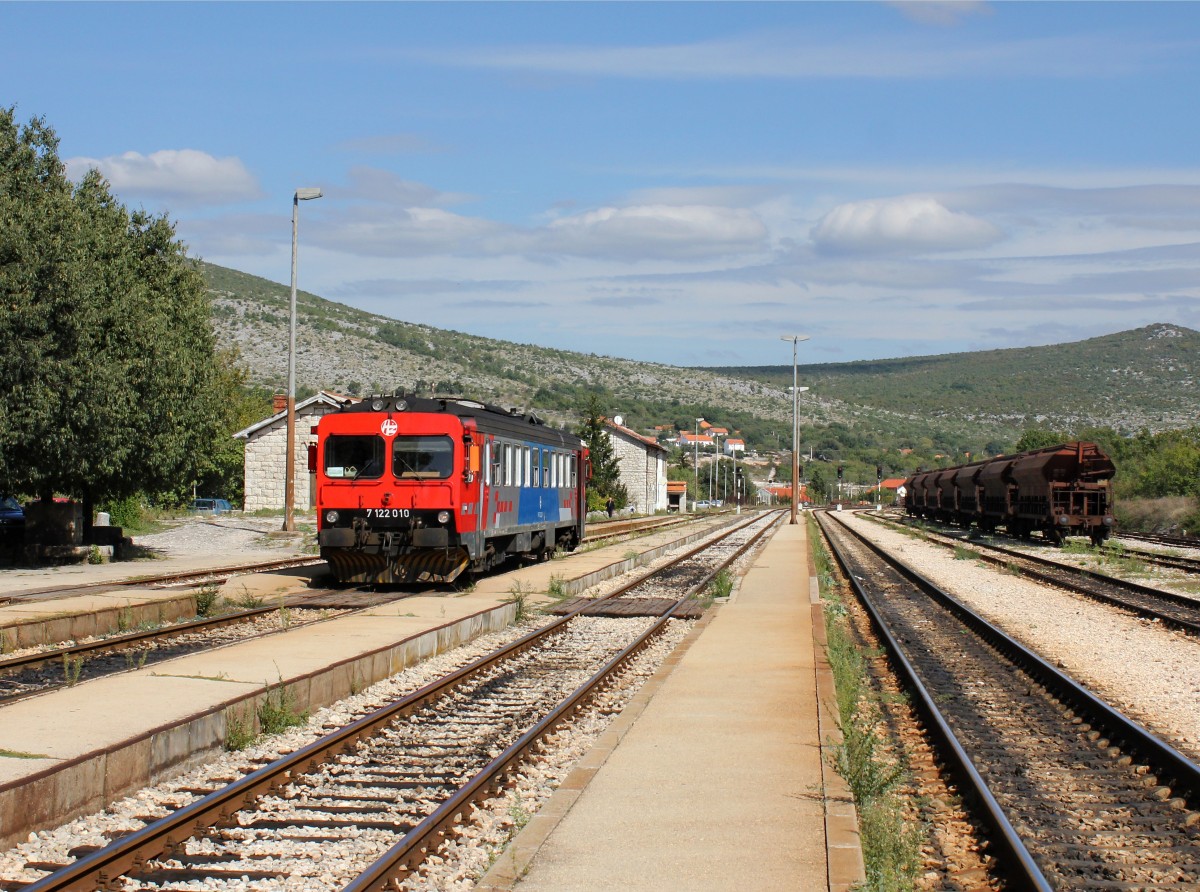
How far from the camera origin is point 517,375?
196 meters

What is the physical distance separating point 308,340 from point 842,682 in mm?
155458

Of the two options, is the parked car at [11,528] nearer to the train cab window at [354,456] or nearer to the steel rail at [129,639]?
the train cab window at [354,456]

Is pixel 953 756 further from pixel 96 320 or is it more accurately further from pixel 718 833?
pixel 96 320

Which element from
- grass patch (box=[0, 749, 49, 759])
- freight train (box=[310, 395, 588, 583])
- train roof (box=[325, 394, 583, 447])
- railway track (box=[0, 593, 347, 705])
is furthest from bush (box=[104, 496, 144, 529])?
grass patch (box=[0, 749, 49, 759])

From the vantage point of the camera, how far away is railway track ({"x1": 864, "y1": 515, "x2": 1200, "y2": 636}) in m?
20.3

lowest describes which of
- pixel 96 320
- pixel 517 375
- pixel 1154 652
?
pixel 1154 652

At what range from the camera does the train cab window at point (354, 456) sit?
2077 centimetres

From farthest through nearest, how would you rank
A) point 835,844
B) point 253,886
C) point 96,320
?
1. point 96,320
2. point 835,844
3. point 253,886

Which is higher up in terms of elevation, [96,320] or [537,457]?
[96,320]

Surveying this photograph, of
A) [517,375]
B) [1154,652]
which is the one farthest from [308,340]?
[1154,652]

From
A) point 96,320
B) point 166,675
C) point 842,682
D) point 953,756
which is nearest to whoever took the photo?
point 953,756

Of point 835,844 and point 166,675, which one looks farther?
point 166,675

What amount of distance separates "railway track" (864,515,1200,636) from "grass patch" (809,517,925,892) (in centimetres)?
836

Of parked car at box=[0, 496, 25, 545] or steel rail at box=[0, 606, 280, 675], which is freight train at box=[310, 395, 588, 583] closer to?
steel rail at box=[0, 606, 280, 675]
